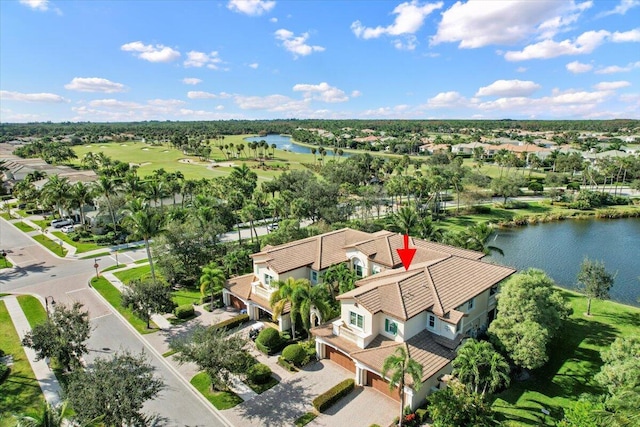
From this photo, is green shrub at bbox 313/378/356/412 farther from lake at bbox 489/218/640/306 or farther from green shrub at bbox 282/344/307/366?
lake at bbox 489/218/640/306

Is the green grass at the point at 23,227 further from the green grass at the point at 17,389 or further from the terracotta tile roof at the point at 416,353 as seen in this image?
the terracotta tile roof at the point at 416,353

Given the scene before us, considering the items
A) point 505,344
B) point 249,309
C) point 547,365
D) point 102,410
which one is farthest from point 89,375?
point 547,365

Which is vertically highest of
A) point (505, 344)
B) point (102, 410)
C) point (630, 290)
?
point (102, 410)

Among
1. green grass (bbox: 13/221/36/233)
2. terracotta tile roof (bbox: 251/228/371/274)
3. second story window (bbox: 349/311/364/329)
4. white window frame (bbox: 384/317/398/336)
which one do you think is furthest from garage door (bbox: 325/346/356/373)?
green grass (bbox: 13/221/36/233)

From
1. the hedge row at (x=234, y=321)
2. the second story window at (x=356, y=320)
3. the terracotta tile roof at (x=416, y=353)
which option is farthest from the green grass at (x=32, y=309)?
the terracotta tile roof at (x=416, y=353)

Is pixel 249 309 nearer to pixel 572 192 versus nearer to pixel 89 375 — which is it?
pixel 89 375
